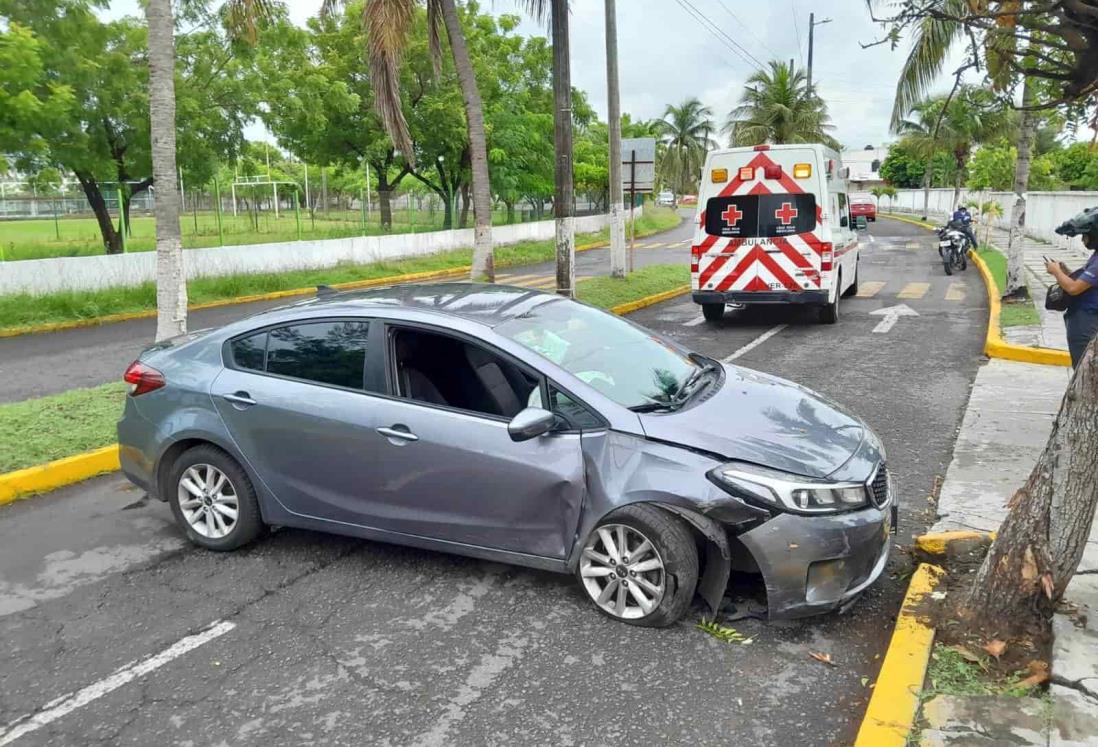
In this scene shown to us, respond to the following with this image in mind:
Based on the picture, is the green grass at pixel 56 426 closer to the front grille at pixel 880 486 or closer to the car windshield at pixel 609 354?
the car windshield at pixel 609 354

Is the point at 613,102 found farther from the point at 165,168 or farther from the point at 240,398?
the point at 240,398

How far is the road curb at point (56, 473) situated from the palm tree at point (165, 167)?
2.65m

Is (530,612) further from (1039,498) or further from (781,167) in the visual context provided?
(781,167)

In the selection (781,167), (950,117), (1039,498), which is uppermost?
(950,117)

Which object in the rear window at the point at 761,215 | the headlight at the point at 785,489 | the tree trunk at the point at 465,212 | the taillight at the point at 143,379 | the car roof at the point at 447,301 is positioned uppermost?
the tree trunk at the point at 465,212

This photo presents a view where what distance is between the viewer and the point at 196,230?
22.0 meters

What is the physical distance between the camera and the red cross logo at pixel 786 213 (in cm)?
1180

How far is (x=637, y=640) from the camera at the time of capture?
3824 mm

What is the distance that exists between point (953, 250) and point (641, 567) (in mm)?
A: 18874

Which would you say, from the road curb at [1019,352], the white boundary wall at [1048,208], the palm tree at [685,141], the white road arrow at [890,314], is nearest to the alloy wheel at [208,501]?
the road curb at [1019,352]

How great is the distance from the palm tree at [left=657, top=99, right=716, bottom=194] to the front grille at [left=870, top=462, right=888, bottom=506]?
67.4 meters

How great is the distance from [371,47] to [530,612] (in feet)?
36.5

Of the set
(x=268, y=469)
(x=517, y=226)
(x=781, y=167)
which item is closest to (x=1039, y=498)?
(x=268, y=469)

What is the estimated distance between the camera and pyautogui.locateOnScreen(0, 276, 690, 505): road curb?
5785mm
